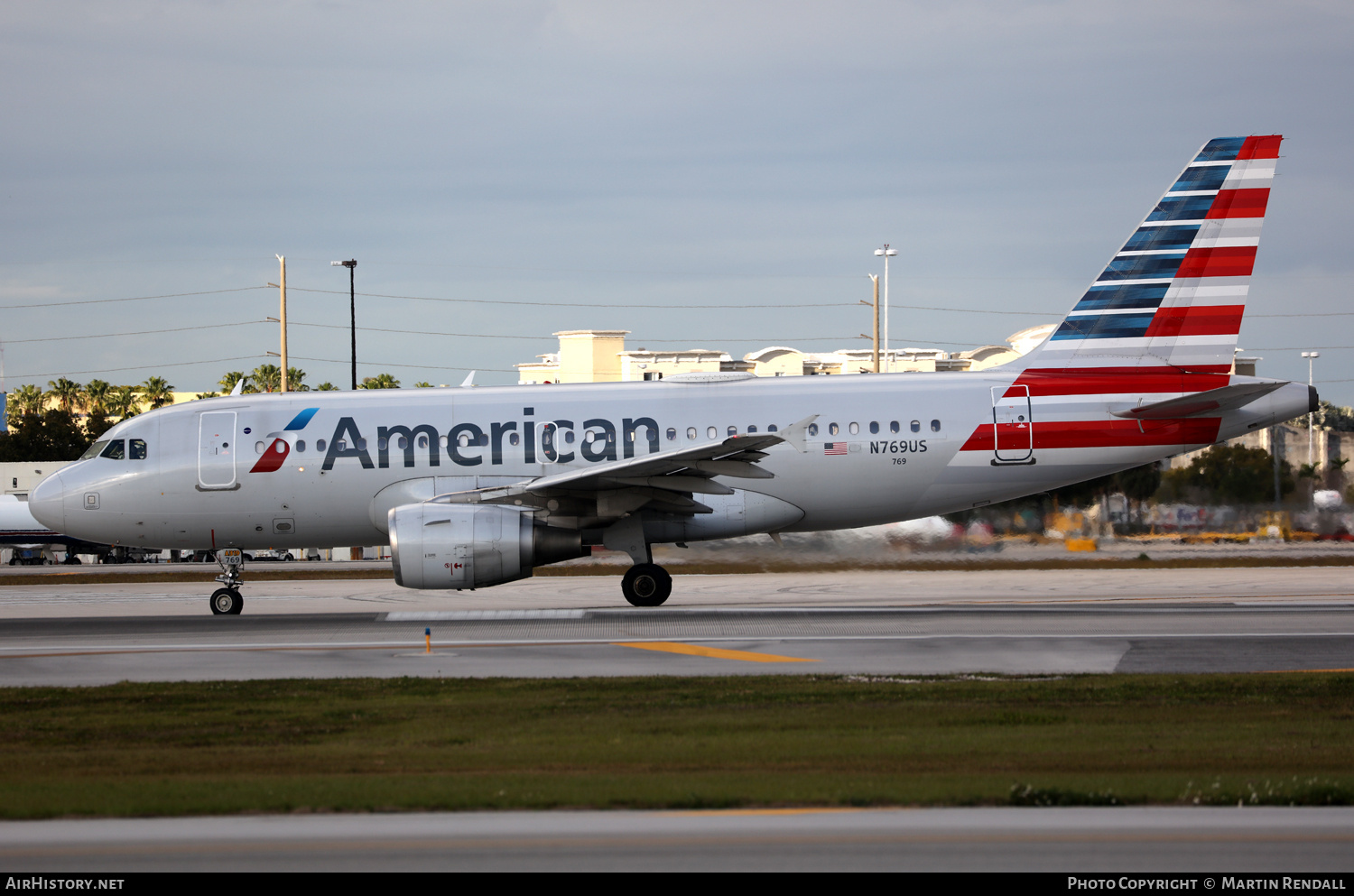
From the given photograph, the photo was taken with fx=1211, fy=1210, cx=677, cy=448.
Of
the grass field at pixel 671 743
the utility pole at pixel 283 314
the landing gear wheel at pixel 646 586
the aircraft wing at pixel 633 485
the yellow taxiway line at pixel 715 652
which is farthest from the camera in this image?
the utility pole at pixel 283 314

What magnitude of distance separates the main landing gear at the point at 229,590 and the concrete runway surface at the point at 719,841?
14983 millimetres

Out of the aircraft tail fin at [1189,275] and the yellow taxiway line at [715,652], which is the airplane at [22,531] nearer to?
the yellow taxiway line at [715,652]

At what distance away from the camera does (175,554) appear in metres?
59.1

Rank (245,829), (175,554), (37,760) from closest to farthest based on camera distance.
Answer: (245,829) → (37,760) → (175,554)

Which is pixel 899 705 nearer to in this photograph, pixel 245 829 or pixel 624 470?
pixel 245 829

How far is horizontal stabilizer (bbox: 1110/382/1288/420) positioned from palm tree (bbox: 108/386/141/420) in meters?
79.8

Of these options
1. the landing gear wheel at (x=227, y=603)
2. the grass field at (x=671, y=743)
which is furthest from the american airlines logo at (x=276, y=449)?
the grass field at (x=671, y=743)

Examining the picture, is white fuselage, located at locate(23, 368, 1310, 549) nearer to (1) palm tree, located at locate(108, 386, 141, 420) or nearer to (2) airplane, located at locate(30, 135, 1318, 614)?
(2) airplane, located at locate(30, 135, 1318, 614)

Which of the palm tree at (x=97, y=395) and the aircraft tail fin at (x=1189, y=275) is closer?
the aircraft tail fin at (x=1189, y=275)

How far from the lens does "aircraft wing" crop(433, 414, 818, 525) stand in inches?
758

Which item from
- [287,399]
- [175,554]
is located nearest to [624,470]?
[287,399]

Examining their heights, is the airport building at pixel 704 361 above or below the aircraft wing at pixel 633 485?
above

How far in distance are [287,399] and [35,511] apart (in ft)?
16.7

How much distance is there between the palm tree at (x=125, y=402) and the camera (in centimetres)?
8944
